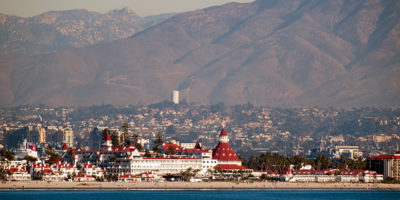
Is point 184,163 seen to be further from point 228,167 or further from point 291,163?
point 291,163

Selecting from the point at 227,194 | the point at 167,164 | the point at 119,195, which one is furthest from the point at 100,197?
the point at 167,164

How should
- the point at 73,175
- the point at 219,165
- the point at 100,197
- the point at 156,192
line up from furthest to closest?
the point at 219,165 → the point at 73,175 → the point at 156,192 → the point at 100,197

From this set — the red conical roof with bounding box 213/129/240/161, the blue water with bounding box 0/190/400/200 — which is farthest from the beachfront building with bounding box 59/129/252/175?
the blue water with bounding box 0/190/400/200

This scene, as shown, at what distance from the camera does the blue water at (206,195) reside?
124 metres

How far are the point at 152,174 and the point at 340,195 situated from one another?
86.0 ft

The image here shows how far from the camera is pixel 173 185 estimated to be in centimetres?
14138

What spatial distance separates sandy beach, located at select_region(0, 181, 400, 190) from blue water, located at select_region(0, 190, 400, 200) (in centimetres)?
192

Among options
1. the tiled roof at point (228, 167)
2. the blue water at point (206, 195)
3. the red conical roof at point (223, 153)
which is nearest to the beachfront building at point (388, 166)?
the blue water at point (206, 195)

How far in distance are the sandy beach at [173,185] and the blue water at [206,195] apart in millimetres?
1925

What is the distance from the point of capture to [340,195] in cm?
13488

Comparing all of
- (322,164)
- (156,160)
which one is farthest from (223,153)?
(322,164)

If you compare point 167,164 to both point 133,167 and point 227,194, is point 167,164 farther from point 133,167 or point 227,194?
point 227,194

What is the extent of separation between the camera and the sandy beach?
135 m

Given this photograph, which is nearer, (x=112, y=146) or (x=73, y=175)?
(x=73, y=175)
